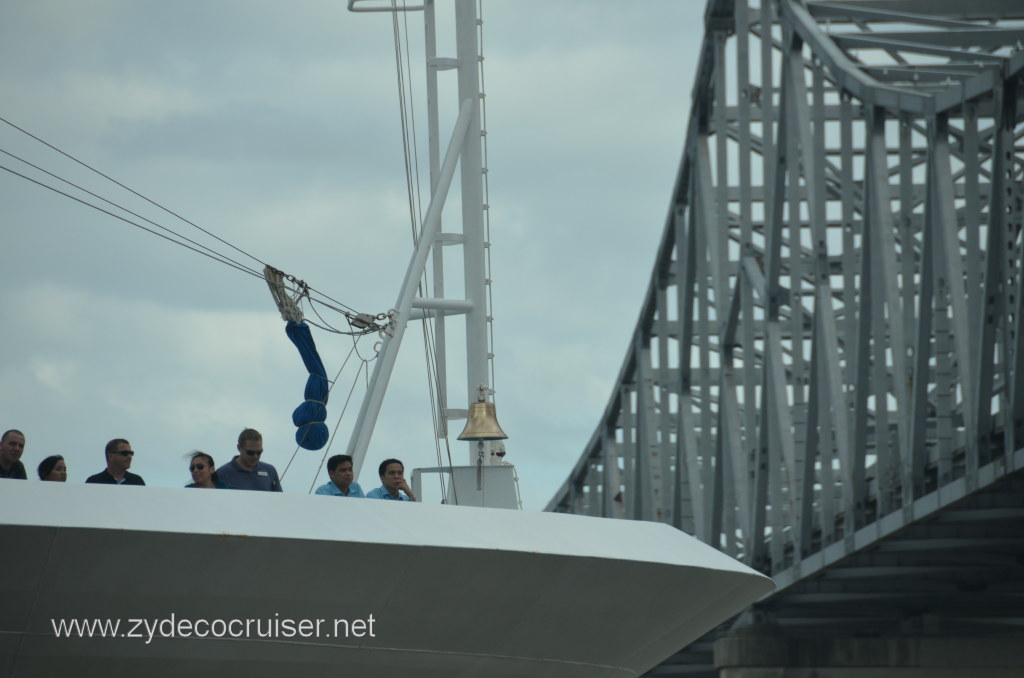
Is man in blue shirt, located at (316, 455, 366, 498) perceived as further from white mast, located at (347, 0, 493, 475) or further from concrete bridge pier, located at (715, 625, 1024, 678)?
concrete bridge pier, located at (715, 625, 1024, 678)

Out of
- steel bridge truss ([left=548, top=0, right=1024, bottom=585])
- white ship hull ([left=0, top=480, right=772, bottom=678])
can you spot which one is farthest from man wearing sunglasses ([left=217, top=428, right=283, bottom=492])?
steel bridge truss ([left=548, top=0, right=1024, bottom=585])

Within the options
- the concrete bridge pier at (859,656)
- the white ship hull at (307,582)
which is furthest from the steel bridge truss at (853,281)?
the white ship hull at (307,582)

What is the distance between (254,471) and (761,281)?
27404 millimetres

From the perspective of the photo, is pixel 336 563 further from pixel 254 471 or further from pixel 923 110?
pixel 923 110

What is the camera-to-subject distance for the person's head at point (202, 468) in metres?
15.7

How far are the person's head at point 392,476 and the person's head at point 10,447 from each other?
3.39 metres

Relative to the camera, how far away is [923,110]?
99.1 feet

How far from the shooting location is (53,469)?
625 inches

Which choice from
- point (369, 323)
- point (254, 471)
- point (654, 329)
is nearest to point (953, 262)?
point (369, 323)

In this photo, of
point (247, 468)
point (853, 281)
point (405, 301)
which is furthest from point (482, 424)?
point (853, 281)

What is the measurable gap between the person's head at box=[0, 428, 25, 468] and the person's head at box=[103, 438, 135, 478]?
760 mm

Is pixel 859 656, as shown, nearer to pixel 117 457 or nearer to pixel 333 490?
pixel 333 490

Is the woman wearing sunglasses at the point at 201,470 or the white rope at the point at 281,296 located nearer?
the woman wearing sunglasses at the point at 201,470

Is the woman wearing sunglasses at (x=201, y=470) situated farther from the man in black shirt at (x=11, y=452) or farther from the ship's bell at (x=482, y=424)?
the ship's bell at (x=482, y=424)
